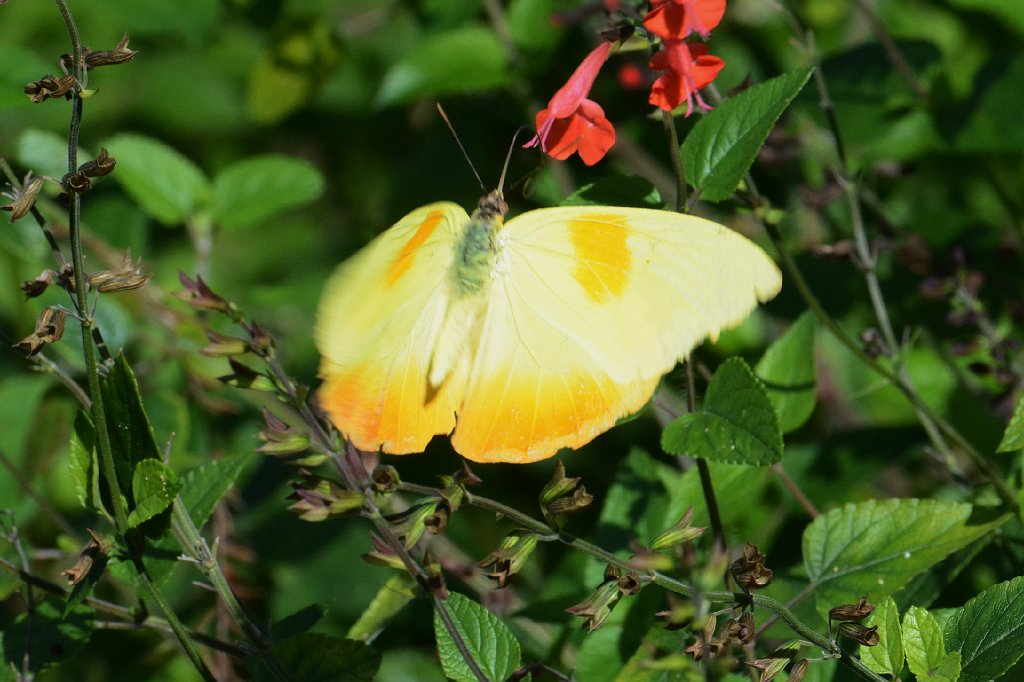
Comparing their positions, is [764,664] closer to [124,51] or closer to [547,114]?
[547,114]

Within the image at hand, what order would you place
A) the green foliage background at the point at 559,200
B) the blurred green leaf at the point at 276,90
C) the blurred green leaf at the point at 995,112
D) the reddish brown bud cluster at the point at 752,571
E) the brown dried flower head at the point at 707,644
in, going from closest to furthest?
the brown dried flower head at the point at 707,644, the reddish brown bud cluster at the point at 752,571, the green foliage background at the point at 559,200, the blurred green leaf at the point at 995,112, the blurred green leaf at the point at 276,90

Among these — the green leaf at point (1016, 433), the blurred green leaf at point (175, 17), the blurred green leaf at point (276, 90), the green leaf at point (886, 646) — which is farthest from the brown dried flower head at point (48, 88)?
the blurred green leaf at point (276, 90)

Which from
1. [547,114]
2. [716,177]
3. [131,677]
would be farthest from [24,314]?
[716,177]

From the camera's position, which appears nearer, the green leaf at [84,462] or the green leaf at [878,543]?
the green leaf at [84,462]

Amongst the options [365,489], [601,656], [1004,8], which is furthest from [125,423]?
[1004,8]

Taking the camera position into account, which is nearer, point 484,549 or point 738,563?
point 738,563

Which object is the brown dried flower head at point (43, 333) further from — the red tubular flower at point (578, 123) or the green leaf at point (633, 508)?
the green leaf at point (633, 508)
